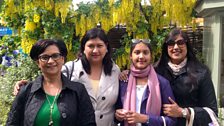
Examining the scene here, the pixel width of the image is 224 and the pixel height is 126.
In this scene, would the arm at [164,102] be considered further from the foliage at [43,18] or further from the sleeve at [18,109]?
the foliage at [43,18]

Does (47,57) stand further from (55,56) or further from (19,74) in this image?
(19,74)

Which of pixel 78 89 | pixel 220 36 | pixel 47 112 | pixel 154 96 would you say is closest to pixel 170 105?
pixel 154 96

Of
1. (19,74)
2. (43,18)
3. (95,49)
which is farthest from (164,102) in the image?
(19,74)

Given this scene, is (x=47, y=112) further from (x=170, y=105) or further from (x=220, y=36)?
(x=220, y=36)

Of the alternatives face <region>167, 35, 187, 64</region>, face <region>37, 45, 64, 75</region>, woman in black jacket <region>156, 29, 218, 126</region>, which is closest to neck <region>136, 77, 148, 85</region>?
woman in black jacket <region>156, 29, 218, 126</region>

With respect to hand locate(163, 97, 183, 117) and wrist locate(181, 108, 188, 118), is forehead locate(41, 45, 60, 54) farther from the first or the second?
wrist locate(181, 108, 188, 118)

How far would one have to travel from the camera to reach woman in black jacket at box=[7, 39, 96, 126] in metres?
2.41

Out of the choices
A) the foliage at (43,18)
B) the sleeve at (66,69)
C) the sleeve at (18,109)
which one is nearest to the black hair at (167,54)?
the sleeve at (66,69)

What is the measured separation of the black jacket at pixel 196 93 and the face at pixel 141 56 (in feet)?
1.13

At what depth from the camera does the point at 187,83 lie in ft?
9.57

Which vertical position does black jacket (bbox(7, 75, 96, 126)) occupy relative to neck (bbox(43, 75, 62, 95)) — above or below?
below

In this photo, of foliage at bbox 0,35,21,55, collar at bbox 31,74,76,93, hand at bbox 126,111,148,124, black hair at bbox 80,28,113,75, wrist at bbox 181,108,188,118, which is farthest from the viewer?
foliage at bbox 0,35,21,55

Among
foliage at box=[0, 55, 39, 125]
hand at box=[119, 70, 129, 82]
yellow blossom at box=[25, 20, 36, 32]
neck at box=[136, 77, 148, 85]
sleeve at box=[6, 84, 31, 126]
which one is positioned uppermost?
yellow blossom at box=[25, 20, 36, 32]

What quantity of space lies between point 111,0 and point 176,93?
3.80 metres
